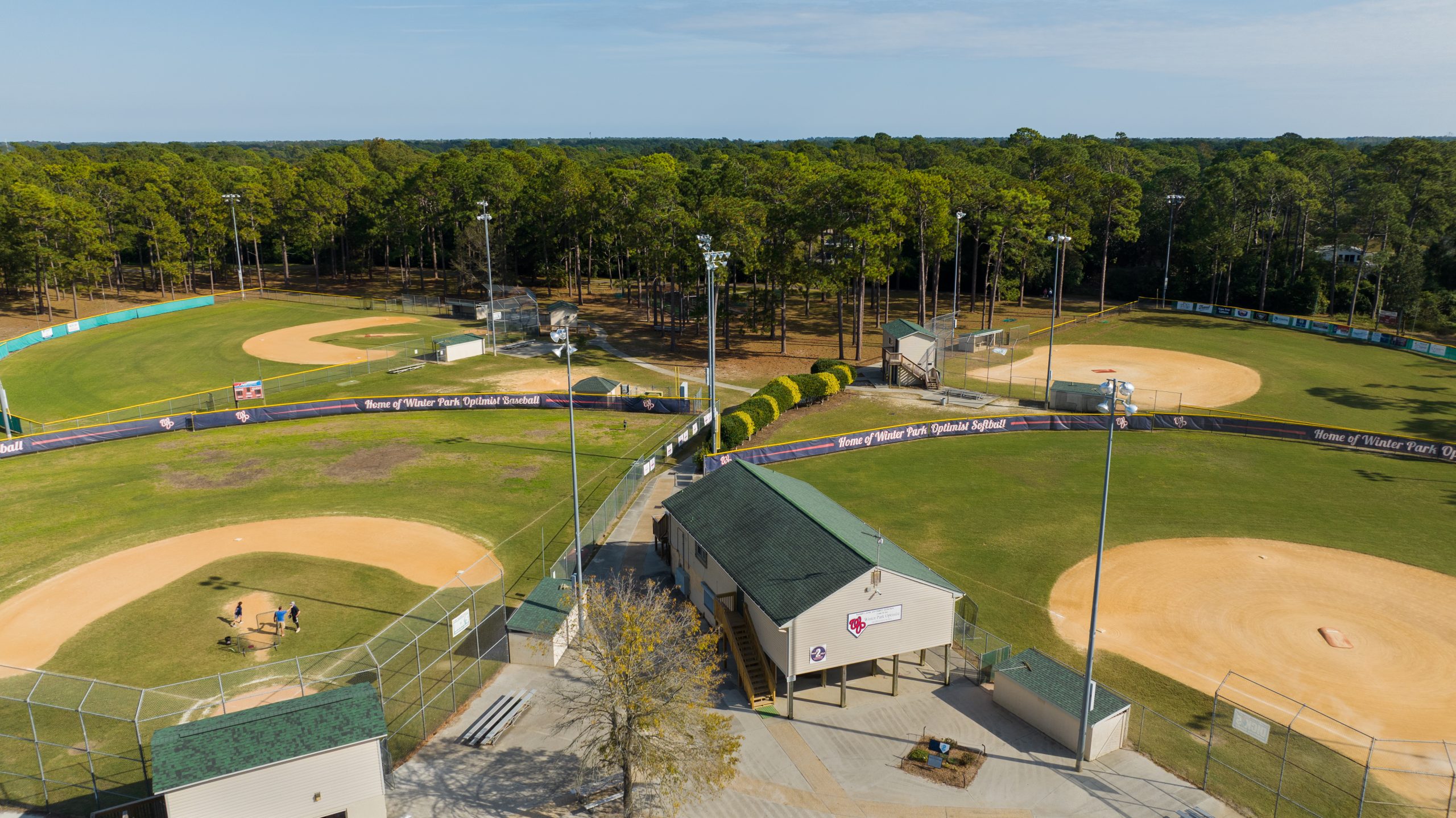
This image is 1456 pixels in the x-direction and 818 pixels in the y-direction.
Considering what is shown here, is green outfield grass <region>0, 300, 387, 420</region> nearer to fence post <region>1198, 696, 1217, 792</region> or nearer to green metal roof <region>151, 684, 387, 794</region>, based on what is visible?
green metal roof <region>151, 684, 387, 794</region>

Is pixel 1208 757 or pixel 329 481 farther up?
pixel 329 481

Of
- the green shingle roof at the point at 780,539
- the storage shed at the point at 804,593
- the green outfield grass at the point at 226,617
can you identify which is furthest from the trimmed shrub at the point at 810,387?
the green outfield grass at the point at 226,617

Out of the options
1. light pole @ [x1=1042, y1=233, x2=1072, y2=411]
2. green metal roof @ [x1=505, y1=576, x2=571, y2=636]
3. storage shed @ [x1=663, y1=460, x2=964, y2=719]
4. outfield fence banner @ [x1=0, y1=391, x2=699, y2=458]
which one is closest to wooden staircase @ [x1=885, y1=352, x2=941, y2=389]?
light pole @ [x1=1042, y1=233, x2=1072, y2=411]

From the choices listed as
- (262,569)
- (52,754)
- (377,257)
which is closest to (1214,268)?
(262,569)

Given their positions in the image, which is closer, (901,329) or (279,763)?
(279,763)

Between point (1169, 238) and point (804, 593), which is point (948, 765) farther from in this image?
point (1169, 238)

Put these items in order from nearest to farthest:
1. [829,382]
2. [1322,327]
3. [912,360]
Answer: [829,382] → [912,360] → [1322,327]

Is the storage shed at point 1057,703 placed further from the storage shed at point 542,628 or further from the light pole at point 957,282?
the light pole at point 957,282

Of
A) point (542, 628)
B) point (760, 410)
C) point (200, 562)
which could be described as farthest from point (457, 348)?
point (542, 628)
